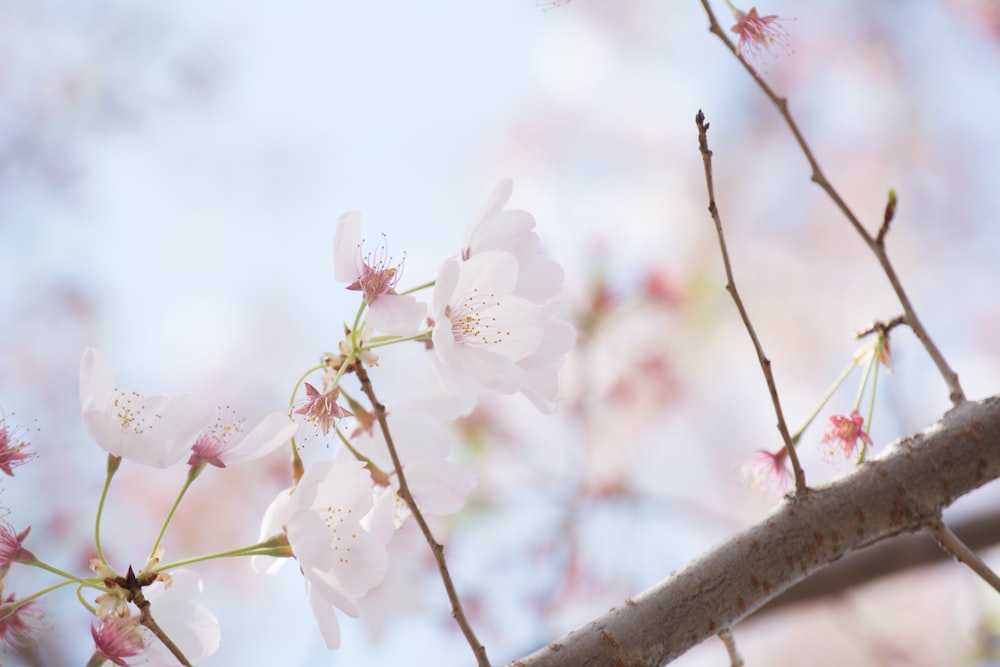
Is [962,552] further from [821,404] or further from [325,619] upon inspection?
[325,619]

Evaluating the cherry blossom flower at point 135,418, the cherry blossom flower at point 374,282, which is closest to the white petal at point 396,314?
the cherry blossom flower at point 374,282

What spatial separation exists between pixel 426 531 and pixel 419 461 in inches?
4.5

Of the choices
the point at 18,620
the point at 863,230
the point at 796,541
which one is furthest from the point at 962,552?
the point at 18,620

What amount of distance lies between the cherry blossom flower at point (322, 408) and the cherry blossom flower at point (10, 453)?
0.16m

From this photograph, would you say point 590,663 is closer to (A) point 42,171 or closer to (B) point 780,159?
(A) point 42,171

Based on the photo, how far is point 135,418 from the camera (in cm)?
47

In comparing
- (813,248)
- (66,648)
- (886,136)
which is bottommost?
(66,648)

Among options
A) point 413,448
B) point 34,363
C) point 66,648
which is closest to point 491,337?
point 413,448

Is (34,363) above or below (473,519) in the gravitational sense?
above

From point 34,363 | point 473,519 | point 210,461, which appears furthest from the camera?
point 34,363

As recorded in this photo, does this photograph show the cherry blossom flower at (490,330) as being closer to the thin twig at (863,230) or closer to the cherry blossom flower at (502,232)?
the cherry blossom flower at (502,232)

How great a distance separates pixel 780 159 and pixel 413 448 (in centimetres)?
265

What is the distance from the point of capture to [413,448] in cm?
56

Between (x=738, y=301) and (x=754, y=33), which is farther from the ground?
(x=754, y=33)
